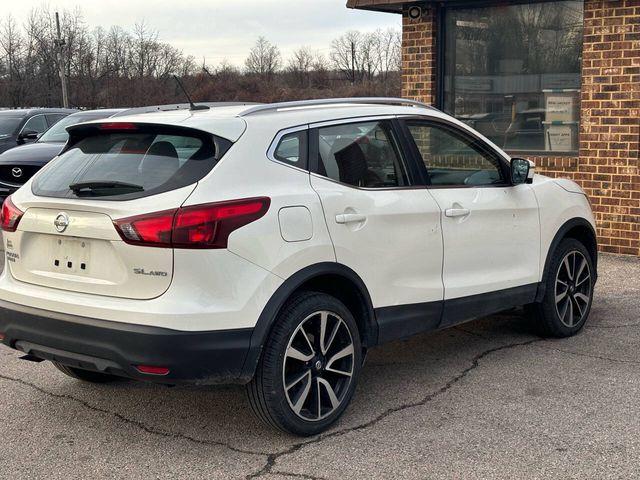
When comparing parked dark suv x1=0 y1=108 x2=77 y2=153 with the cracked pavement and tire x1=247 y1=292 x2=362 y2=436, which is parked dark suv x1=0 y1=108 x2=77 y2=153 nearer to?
the cracked pavement

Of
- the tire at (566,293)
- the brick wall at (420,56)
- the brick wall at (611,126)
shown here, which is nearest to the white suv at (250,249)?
the tire at (566,293)

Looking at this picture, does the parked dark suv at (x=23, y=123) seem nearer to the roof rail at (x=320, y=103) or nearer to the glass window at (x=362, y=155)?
the roof rail at (x=320, y=103)

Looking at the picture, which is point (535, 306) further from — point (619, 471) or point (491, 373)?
point (619, 471)

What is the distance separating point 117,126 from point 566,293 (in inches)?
136

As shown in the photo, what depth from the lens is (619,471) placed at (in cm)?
391

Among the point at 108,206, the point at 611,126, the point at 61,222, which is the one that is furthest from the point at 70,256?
the point at 611,126

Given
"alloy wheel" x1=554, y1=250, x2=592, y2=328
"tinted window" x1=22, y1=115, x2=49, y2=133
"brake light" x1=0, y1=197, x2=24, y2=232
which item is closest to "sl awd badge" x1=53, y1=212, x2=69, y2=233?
"brake light" x1=0, y1=197, x2=24, y2=232

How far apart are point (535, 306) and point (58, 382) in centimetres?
325

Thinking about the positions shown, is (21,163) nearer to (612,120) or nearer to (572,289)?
(612,120)

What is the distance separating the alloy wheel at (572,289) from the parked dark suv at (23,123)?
1055 centimetres

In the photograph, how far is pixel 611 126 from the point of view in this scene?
9.33 meters

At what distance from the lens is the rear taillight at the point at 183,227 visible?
12.7ft

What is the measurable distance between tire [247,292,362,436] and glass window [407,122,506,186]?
1216mm

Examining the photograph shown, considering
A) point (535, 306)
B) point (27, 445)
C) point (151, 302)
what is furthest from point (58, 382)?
point (535, 306)
